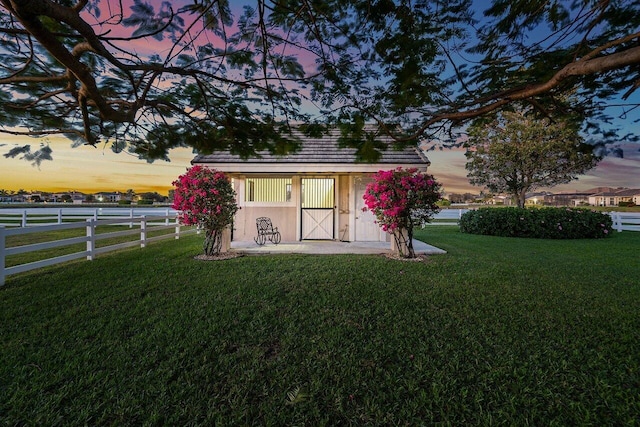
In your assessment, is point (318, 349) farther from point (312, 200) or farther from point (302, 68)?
point (312, 200)

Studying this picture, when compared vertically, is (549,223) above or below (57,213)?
below

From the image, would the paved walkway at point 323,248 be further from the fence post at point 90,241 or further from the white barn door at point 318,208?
the fence post at point 90,241

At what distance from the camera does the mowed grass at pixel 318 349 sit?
81.0 inches

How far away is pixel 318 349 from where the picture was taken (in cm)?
288

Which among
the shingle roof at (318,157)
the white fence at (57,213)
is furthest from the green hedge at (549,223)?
the white fence at (57,213)

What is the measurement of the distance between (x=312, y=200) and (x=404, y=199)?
13.4ft

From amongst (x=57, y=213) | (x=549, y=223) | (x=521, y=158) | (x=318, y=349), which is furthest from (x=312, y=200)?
(x=521, y=158)

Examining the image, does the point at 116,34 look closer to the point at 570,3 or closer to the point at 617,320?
the point at 570,3

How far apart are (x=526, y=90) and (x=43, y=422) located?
5088mm

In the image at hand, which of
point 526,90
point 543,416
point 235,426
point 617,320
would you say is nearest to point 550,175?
point 617,320

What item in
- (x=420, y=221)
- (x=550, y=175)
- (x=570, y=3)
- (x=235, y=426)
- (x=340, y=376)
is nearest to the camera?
(x=235, y=426)

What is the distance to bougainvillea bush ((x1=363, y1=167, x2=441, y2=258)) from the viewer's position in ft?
22.6

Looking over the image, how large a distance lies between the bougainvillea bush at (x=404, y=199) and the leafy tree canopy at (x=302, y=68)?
272 centimetres

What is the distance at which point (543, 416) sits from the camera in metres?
2.02
